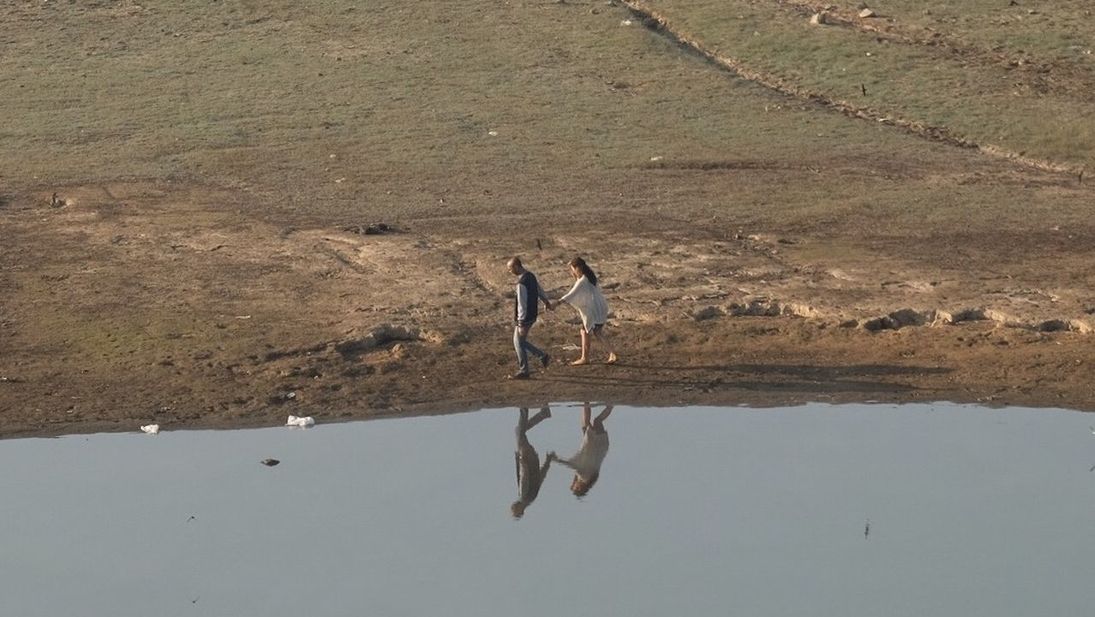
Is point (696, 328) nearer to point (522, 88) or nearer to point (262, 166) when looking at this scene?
point (262, 166)

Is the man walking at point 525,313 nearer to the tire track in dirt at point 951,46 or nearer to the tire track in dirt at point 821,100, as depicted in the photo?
the tire track in dirt at point 821,100

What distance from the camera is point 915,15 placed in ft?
114

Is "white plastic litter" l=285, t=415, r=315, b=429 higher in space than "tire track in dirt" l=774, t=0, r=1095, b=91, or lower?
higher

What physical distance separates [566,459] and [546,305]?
209 cm

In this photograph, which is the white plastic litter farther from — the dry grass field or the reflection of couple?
the reflection of couple

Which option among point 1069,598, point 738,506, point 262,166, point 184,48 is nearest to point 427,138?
point 262,166

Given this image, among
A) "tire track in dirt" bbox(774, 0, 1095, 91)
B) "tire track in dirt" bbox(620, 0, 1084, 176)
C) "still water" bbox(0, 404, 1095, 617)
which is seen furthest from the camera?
"tire track in dirt" bbox(774, 0, 1095, 91)

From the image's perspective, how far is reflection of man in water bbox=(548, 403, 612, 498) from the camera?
49.6 feet

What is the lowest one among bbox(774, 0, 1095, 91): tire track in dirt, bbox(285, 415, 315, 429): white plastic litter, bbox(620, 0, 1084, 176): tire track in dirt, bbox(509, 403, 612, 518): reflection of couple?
bbox(620, 0, 1084, 176): tire track in dirt

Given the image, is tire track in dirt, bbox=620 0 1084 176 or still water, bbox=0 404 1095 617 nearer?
still water, bbox=0 404 1095 617

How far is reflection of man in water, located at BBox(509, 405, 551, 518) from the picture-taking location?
14620 millimetres

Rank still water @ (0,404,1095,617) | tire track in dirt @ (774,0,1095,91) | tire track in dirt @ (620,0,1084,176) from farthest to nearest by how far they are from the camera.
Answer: tire track in dirt @ (774,0,1095,91), tire track in dirt @ (620,0,1084,176), still water @ (0,404,1095,617)

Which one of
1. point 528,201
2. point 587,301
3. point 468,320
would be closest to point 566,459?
point 587,301

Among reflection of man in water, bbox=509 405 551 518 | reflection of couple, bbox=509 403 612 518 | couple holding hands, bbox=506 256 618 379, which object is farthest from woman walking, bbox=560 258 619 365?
reflection of man in water, bbox=509 405 551 518
